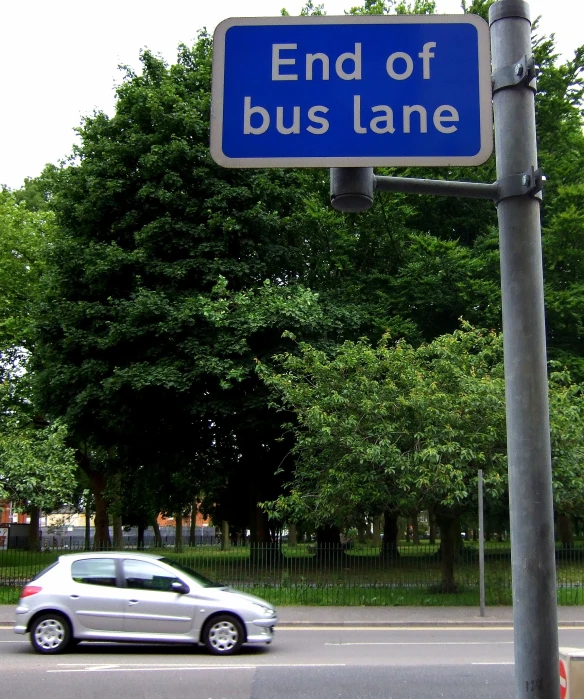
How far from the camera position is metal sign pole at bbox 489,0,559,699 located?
2.83 meters

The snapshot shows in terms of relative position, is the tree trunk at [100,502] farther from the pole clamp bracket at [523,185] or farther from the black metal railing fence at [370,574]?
the pole clamp bracket at [523,185]

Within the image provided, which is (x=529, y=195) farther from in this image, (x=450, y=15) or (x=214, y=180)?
(x=214, y=180)

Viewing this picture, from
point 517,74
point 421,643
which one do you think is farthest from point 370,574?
point 517,74

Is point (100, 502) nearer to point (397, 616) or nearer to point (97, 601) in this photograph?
point (397, 616)

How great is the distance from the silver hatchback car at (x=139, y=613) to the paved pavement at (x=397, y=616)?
4.84 m

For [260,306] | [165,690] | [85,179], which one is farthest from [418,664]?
[85,179]

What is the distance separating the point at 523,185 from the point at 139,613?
11005 millimetres

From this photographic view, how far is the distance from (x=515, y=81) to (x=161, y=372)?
71.4 feet

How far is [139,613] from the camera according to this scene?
495 inches

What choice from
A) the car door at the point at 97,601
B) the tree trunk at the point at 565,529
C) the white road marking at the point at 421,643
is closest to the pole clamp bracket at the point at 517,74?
the car door at the point at 97,601

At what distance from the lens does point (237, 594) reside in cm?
1288

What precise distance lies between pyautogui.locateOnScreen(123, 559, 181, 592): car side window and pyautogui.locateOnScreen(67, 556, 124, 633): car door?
224 mm

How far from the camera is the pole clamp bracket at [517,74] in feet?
10.3

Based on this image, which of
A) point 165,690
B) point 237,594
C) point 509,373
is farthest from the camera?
point 237,594
